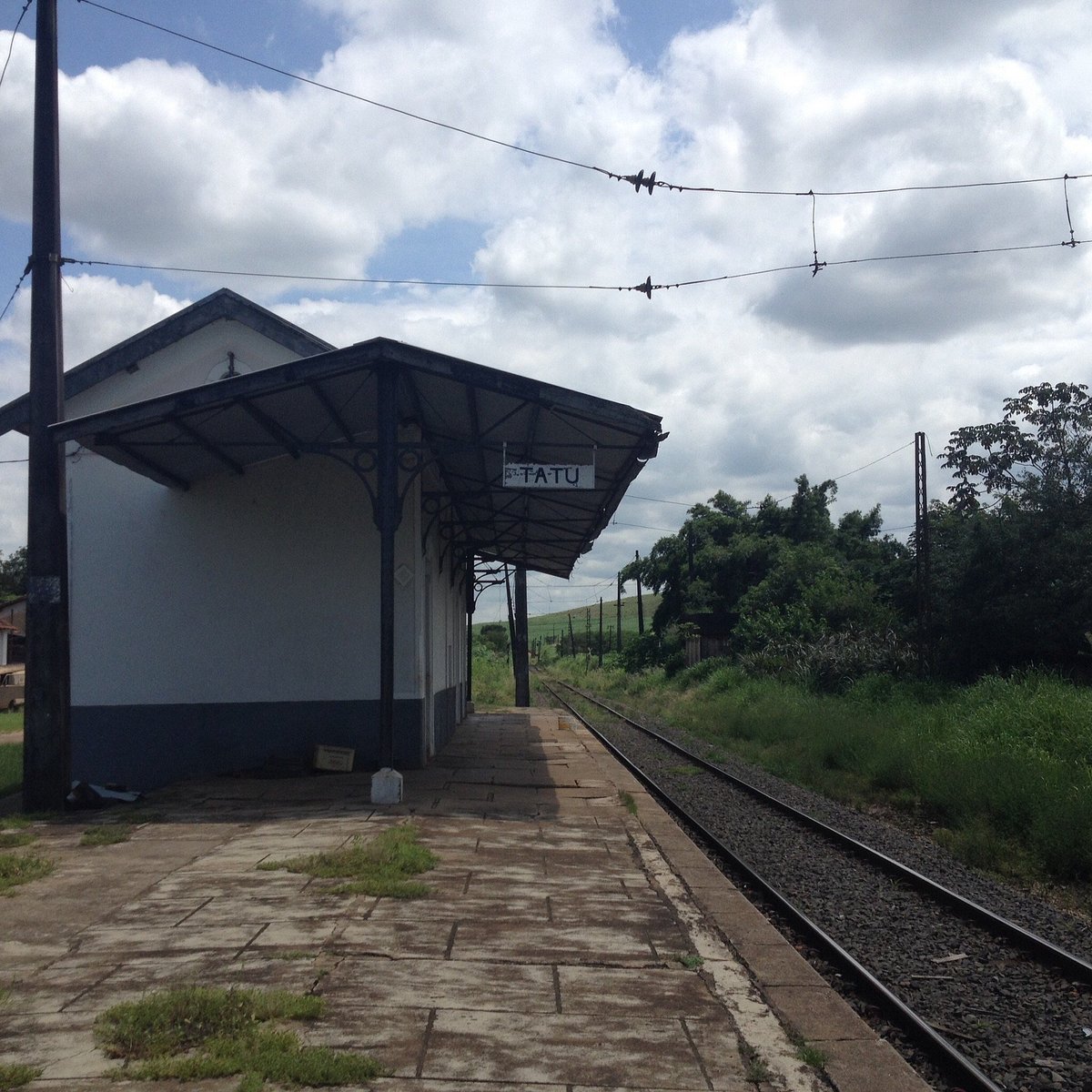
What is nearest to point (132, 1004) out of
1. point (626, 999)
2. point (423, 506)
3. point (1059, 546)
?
point (626, 999)

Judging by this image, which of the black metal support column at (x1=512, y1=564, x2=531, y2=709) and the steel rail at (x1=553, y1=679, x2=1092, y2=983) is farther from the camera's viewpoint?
the black metal support column at (x1=512, y1=564, x2=531, y2=709)

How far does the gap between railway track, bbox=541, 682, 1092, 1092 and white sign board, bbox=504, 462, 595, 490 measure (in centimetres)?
371

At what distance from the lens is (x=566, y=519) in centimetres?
1747

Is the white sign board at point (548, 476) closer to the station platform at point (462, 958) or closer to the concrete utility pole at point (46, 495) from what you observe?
the station platform at point (462, 958)

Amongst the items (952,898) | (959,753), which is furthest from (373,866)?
(959,753)

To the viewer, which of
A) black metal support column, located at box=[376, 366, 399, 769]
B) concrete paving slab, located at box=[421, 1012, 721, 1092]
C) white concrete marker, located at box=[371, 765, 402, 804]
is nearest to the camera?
concrete paving slab, located at box=[421, 1012, 721, 1092]

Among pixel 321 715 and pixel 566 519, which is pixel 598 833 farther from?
pixel 566 519

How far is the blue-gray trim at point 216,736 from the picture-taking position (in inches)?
475

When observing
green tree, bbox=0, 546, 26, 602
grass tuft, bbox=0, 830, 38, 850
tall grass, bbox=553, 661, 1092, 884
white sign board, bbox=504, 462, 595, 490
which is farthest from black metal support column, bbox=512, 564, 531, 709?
green tree, bbox=0, 546, 26, 602

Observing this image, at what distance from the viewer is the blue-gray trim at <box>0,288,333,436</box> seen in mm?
13562

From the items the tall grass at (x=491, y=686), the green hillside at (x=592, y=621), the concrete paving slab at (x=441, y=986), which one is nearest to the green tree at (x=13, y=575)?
the tall grass at (x=491, y=686)

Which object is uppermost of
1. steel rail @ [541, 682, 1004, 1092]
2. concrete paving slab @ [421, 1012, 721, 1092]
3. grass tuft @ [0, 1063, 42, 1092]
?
grass tuft @ [0, 1063, 42, 1092]

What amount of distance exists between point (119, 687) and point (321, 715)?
91.5 inches

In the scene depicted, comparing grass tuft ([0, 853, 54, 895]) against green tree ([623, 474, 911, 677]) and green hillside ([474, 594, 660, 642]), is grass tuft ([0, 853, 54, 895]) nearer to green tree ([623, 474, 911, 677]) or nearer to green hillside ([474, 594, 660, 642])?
green tree ([623, 474, 911, 677])
